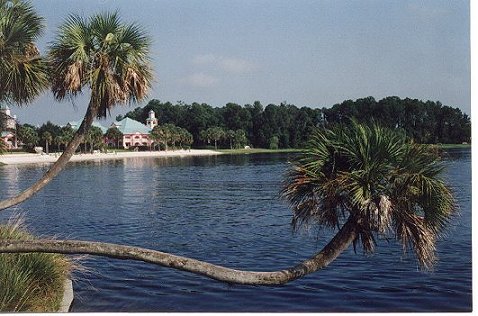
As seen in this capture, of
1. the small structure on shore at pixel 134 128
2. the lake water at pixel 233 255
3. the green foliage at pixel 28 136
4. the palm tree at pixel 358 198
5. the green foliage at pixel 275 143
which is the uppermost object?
the small structure on shore at pixel 134 128

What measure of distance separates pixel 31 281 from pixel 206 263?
3.28 meters

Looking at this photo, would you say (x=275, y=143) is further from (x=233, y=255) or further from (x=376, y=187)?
(x=376, y=187)

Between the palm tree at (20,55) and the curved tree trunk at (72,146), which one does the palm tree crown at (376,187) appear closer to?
the curved tree trunk at (72,146)

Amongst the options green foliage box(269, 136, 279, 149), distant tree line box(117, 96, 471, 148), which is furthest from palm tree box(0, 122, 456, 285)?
green foliage box(269, 136, 279, 149)

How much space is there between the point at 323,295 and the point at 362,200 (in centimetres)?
463

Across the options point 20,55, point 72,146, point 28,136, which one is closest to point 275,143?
point 28,136

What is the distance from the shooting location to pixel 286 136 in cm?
1141

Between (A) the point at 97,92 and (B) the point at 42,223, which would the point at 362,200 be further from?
(B) the point at 42,223

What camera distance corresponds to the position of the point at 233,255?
12.2 metres

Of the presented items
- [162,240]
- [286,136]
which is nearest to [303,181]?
[286,136]

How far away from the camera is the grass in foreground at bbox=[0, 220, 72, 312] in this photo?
647cm

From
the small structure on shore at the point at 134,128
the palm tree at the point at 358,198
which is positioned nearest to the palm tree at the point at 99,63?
the palm tree at the point at 358,198

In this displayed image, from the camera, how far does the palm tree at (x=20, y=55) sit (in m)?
6.48

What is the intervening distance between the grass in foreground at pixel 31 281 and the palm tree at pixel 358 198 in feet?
6.50
